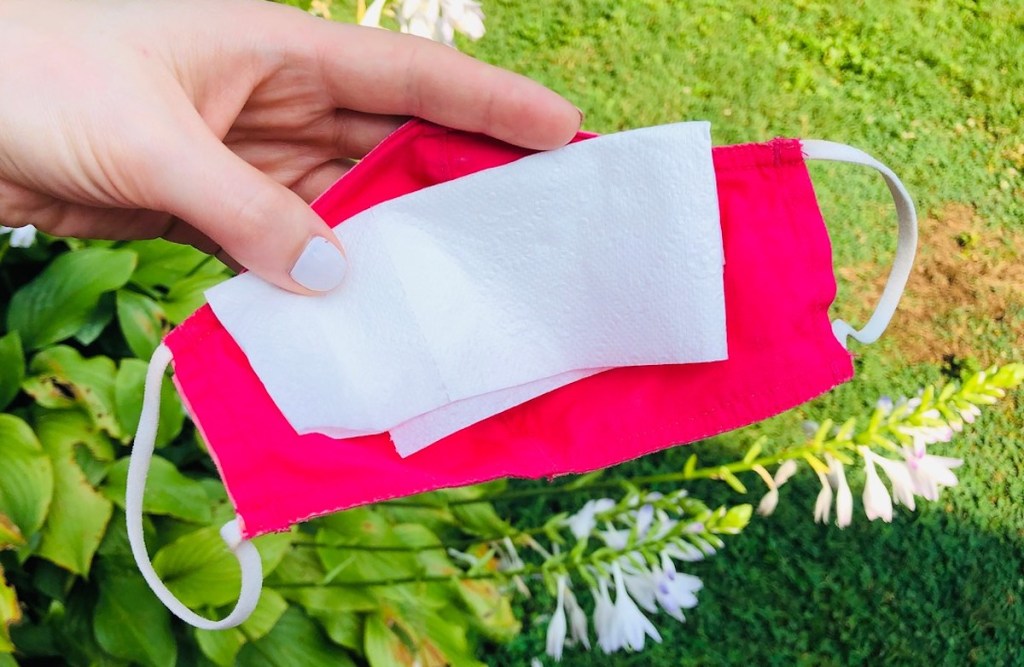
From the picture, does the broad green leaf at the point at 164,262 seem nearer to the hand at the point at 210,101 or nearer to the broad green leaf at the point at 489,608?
the hand at the point at 210,101

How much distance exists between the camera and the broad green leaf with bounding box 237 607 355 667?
5.52 feet

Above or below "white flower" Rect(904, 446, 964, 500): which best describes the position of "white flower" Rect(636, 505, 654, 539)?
below

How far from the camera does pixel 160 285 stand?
1.99 m

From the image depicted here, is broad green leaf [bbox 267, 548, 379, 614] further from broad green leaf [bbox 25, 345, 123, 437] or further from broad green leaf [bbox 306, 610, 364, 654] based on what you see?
broad green leaf [bbox 25, 345, 123, 437]

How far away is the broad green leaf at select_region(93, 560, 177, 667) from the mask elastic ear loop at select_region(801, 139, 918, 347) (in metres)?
1.33

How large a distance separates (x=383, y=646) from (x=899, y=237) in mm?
1258

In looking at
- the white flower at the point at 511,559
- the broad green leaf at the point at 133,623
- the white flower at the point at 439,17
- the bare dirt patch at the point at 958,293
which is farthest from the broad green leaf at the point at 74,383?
the bare dirt patch at the point at 958,293

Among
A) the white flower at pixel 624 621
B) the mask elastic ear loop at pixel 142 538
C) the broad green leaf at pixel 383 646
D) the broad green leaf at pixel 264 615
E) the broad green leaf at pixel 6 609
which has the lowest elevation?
the broad green leaf at pixel 383 646

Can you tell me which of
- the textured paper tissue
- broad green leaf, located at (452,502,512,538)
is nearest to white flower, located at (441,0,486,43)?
the textured paper tissue

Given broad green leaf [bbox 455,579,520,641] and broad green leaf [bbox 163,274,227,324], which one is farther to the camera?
broad green leaf [bbox 455,579,520,641]

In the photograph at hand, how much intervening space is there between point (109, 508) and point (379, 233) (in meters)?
0.80

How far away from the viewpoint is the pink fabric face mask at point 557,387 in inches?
44.8

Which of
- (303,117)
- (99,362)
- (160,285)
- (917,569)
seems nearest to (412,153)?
(303,117)

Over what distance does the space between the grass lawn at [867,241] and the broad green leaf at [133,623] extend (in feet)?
2.73
